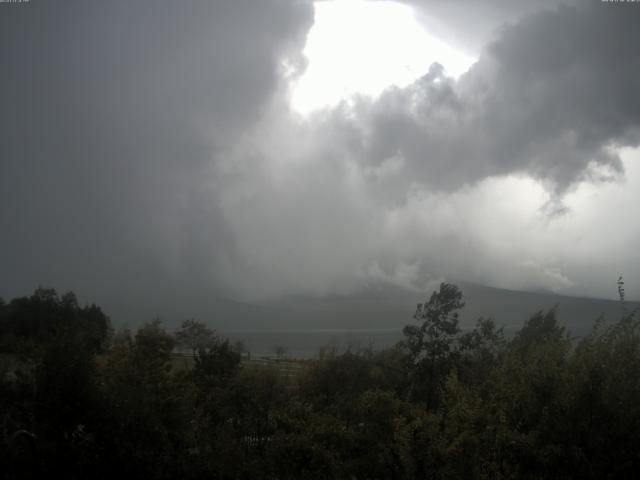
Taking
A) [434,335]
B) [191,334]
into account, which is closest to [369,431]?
[434,335]

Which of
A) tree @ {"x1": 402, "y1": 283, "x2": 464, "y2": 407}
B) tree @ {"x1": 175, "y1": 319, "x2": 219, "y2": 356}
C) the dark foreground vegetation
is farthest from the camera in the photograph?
tree @ {"x1": 175, "y1": 319, "x2": 219, "y2": 356}

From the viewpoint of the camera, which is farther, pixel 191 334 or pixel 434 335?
pixel 191 334

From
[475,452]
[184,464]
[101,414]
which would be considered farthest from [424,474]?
[101,414]

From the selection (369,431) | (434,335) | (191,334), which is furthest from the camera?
(191,334)

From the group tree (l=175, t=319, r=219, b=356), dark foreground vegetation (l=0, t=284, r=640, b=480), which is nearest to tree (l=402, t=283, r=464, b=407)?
dark foreground vegetation (l=0, t=284, r=640, b=480)

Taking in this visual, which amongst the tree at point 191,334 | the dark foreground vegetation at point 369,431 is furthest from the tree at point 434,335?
the tree at point 191,334

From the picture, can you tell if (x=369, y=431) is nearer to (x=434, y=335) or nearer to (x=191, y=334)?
(x=434, y=335)

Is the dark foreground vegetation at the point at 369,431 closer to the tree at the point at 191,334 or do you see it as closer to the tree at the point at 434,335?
the tree at the point at 434,335

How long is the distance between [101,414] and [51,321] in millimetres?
93352

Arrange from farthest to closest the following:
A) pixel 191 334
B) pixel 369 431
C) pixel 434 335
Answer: pixel 191 334
pixel 434 335
pixel 369 431

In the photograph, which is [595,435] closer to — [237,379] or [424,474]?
[424,474]

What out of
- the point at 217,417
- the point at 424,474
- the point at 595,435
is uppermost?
the point at 595,435

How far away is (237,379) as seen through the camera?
38.7 meters

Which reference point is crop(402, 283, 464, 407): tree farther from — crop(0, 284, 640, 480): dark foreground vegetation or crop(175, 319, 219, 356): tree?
crop(175, 319, 219, 356): tree
